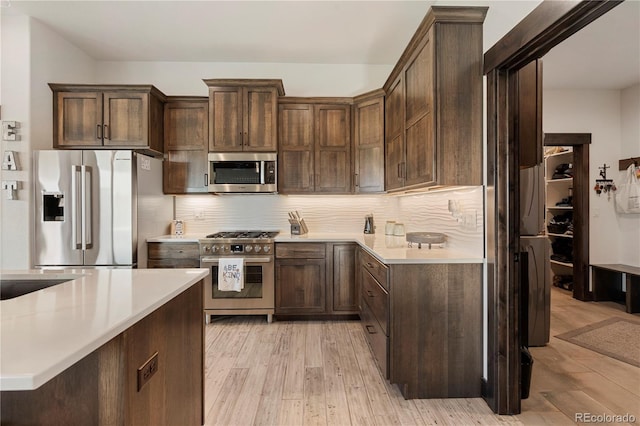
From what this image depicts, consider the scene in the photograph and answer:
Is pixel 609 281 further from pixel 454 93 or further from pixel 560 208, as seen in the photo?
pixel 454 93

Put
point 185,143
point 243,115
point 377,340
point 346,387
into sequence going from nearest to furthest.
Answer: point 346,387 < point 377,340 < point 243,115 < point 185,143

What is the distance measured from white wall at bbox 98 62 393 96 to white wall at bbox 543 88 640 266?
7.91 feet

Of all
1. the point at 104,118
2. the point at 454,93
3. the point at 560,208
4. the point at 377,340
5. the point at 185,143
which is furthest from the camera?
the point at 560,208

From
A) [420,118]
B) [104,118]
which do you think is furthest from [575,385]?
[104,118]

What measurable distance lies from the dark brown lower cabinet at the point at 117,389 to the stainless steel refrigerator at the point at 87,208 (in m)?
2.18

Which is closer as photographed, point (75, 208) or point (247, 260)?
point (75, 208)

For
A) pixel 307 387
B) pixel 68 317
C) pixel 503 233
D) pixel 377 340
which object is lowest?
pixel 307 387

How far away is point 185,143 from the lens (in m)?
3.66

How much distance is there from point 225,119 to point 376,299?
8.26 ft

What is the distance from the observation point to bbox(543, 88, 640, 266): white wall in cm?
405

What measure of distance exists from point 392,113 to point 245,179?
1728 mm

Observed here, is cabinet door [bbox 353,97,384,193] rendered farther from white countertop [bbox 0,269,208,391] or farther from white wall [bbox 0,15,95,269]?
white wall [bbox 0,15,95,269]

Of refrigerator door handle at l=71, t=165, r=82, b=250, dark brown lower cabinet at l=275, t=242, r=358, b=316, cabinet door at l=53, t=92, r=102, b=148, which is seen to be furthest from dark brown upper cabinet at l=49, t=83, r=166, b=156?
dark brown lower cabinet at l=275, t=242, r=358, b=316

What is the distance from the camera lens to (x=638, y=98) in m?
3.84
